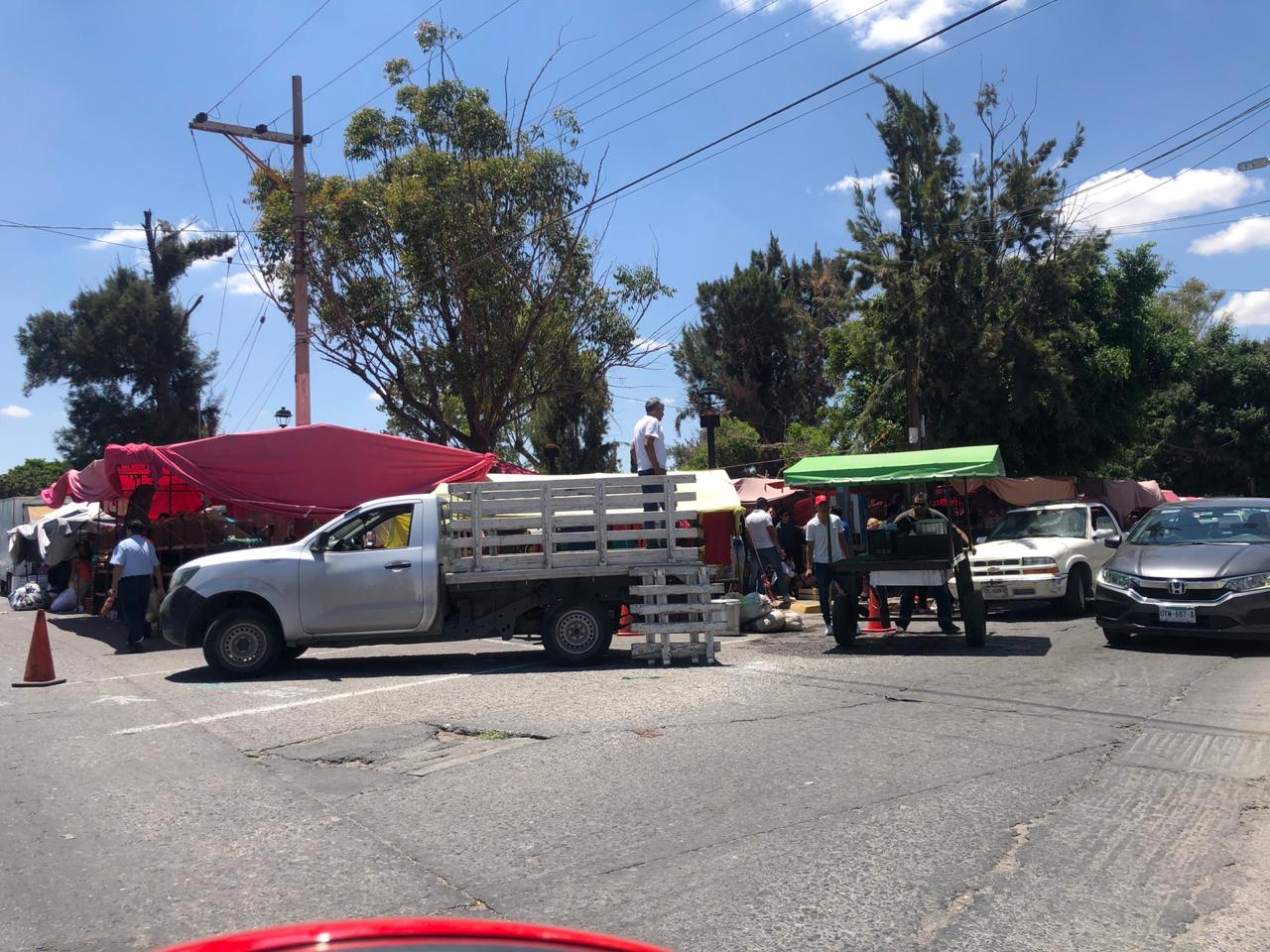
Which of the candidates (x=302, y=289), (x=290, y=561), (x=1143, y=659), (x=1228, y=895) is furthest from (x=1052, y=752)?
(x=302, y=289)

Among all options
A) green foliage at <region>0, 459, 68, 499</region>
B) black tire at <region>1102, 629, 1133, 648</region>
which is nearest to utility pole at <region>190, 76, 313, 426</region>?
black tire at <region>1102, 629, 1133, 648</region>

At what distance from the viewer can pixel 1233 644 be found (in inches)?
464

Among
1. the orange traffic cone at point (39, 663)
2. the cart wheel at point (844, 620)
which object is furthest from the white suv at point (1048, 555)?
the orange traffic cone at point (39, 663)

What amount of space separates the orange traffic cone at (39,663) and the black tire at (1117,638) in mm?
11486

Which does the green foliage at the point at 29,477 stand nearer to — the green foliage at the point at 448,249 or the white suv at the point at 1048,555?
the green foliage at the point at 448,249

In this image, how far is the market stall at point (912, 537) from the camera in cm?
1180

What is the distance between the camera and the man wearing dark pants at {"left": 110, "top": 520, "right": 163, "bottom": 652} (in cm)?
1355

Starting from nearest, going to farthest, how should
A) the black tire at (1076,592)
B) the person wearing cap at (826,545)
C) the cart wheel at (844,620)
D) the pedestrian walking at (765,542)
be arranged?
1. the cart wheel at (844,620)
2. the person wearing cap at (826,545)
3. the black tire at (1076,592)
4. the pedestrian walking at (765,542)

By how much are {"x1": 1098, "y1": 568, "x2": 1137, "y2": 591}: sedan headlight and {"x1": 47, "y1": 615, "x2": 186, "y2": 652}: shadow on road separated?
11.8 meters

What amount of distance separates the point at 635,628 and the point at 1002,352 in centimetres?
1459

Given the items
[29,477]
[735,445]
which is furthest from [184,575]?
[29,477]

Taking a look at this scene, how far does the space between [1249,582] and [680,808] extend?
7853mm

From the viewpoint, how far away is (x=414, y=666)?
473 inches

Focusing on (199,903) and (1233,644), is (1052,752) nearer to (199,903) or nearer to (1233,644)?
(199,903)
